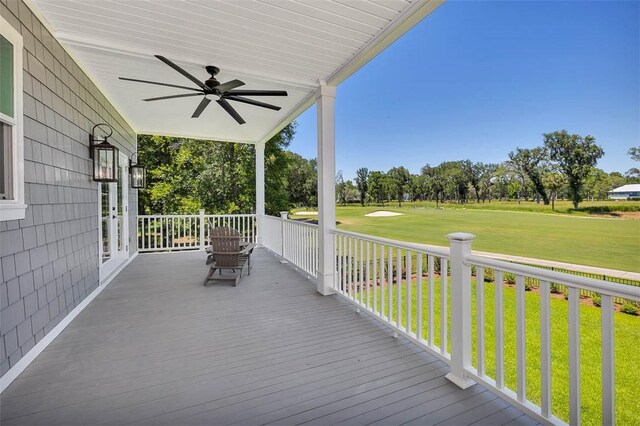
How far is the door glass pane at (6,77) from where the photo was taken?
7.00ft

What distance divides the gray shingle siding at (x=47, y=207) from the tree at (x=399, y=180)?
24.0ft

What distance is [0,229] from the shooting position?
80.7 inches

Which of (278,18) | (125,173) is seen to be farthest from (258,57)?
(125,173)

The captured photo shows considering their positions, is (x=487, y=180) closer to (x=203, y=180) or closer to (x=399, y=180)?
(x=399, y=180)

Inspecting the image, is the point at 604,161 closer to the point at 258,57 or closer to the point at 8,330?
the point at 258,57

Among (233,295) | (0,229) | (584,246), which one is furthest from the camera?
(584,246)

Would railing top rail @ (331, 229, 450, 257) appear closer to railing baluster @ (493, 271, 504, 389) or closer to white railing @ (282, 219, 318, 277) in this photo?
railing baluster @ (493, 271, 504, 389)

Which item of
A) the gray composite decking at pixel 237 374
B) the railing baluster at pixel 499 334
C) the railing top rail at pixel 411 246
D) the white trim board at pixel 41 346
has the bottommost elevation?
the gray composite decking at pixel 237 374

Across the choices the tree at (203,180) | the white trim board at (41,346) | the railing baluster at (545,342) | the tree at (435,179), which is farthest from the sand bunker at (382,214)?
the railing baluster at (545,342)

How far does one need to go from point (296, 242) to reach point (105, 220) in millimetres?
3171

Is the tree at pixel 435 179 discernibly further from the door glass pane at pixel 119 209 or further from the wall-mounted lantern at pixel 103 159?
the door glass pane at pixel 119 209

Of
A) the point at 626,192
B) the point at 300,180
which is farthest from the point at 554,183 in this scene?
the point at 300,180

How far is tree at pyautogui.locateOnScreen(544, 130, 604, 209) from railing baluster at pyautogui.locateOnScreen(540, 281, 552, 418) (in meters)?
3.73

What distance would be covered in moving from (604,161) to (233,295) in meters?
5.65
